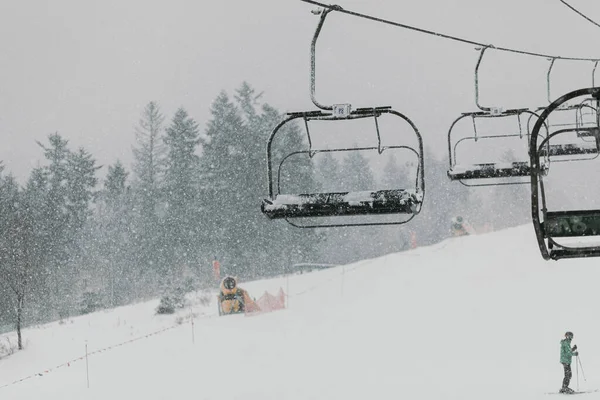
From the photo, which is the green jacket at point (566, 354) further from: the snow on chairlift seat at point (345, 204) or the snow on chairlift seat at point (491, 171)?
the snow on chairlift seat at point (345, 204)

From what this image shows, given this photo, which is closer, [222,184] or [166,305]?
[166,305]

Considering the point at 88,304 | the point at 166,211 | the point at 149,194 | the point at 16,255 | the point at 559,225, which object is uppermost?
the point at 149,194

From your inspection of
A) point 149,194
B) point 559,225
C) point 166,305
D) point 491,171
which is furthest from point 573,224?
point 149,194

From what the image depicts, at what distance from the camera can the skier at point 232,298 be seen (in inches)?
999

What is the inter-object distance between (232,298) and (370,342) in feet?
23.9

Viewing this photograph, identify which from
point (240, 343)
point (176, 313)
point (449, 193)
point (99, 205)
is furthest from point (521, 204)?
point (240, 343)

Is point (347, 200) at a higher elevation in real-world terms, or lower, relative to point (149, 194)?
lower

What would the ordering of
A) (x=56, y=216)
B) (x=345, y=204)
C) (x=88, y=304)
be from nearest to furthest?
(x=345, y=204) → (x=88, y=304) → (x=56, y=216)

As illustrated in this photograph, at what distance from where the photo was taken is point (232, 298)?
2577 cm

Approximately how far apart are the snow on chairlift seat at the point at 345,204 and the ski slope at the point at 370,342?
906cm

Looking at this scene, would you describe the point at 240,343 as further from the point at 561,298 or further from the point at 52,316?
the point at 52,316

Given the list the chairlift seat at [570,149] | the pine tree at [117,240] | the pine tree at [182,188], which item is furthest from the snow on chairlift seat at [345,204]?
the pine tree at [117,240]

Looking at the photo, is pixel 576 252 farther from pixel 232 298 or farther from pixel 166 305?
pixel 166 305

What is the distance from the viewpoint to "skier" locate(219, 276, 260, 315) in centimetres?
2538
